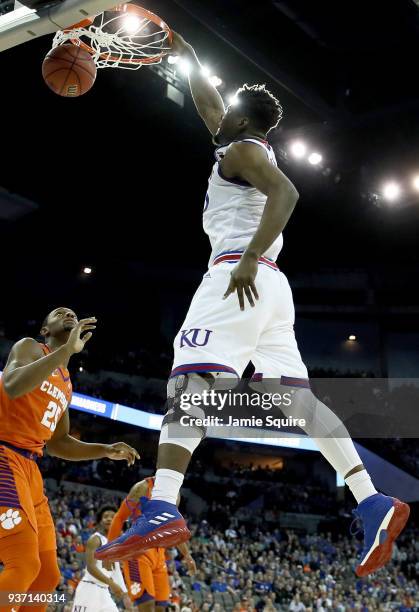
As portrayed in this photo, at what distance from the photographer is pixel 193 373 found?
2896 mm

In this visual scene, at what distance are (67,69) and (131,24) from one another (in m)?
0.76

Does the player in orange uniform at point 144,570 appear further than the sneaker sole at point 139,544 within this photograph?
Yes

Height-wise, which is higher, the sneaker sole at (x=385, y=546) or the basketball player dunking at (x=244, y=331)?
the basketball player dunking at (x=244, y=331)

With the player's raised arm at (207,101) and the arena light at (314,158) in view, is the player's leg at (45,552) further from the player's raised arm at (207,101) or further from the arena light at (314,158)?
the arena light at (314,158)

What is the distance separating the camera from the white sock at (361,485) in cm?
311

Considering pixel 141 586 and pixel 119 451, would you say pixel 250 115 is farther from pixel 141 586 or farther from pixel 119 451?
pixel 141 586

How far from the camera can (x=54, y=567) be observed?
3.92 metres

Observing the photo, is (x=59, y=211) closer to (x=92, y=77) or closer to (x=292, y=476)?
(x=292, y=476)

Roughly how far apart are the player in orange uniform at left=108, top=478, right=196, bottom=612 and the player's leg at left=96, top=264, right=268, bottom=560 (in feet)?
13.9

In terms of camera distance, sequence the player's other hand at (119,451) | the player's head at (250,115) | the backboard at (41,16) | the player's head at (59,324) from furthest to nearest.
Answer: the player's head at (59,324) → the player's other hand at (119,451) → the backboard at (41,16) → the player's head at (250,115)

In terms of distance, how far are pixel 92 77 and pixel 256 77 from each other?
8574 millimetres

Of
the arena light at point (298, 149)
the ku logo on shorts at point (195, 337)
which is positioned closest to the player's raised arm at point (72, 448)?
the ku logo on shorts at point (195, 337)

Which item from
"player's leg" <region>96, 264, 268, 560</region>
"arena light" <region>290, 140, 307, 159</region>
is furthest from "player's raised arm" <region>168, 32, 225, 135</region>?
"arena light" <region>290, 140, 307, 159</region>

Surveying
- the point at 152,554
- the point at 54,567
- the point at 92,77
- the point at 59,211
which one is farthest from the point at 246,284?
the point at 59,211
